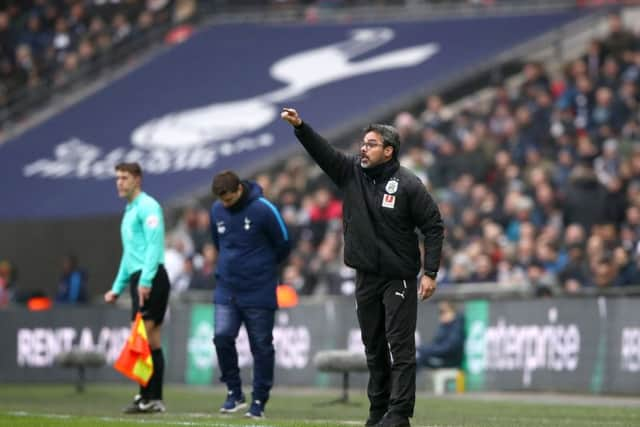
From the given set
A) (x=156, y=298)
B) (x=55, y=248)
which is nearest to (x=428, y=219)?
(x=156, y=298)

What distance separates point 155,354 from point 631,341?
664 cm

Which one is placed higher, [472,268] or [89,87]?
[89,87]

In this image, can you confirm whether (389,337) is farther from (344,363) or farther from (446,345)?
(446,345)

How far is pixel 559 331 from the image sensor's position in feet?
65.2

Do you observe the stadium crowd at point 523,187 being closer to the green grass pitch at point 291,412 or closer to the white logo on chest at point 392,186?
the green grass pitch at point 291,412

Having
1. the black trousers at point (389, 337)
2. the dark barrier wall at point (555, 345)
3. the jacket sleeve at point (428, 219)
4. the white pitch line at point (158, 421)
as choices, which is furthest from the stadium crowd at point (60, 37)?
the jacket sleeve at point (428, 219)

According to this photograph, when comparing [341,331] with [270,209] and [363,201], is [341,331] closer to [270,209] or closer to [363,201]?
[270,209]

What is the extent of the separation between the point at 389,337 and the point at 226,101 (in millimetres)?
21012

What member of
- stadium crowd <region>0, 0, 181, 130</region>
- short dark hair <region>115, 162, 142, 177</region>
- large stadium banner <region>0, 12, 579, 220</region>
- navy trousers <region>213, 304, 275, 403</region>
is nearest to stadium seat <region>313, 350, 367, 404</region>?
navy trousers <region>213, 304, 275, 403</region>

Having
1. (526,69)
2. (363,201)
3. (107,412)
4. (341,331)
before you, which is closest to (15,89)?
(526,69)

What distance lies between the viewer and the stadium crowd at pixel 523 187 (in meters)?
21.7

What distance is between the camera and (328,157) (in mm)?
11977

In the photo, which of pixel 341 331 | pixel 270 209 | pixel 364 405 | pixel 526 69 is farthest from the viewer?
pixel 526 69

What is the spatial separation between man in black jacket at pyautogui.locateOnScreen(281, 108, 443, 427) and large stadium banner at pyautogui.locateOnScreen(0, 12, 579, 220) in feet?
55.7
